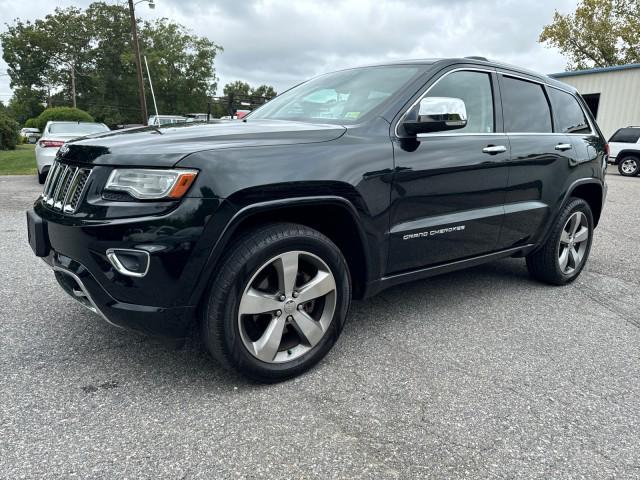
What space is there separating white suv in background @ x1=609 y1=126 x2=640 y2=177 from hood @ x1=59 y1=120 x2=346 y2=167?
1762 centimetres

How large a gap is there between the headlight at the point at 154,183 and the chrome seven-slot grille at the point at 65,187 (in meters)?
0.24

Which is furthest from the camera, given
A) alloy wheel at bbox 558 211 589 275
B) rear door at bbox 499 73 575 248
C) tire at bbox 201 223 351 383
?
alloy wheel at bbox 558 211 589 275

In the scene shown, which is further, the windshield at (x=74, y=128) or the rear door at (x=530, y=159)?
the windshield at (x=74, y=128)

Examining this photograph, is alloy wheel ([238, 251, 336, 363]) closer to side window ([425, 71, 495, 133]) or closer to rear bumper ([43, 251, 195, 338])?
rear bumper ([43, 251, 195, 338])

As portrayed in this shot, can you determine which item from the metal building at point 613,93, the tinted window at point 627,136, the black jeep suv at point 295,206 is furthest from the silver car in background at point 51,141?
the metal building at point 613,93

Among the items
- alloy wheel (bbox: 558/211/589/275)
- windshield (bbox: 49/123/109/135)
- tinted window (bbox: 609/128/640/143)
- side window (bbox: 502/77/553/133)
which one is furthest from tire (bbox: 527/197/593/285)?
tinted window (bbox: 609/128/640/143)

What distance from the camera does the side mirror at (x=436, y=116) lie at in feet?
9.16

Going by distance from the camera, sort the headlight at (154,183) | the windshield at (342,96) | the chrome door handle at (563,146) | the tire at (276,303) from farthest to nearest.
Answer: the chrome door handle at (563,146) < the windshield at (342,96) < the tire at (276,303) < the headlight at (154,183)

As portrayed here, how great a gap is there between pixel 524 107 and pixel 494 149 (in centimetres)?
70

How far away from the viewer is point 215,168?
223 centimetres

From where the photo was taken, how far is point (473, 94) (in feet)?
11.3

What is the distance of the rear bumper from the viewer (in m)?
2.23

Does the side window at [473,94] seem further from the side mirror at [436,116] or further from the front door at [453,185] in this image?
the side mirror at [436,116]

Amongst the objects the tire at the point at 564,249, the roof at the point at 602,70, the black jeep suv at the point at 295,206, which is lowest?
the tire at the point at 564,249
